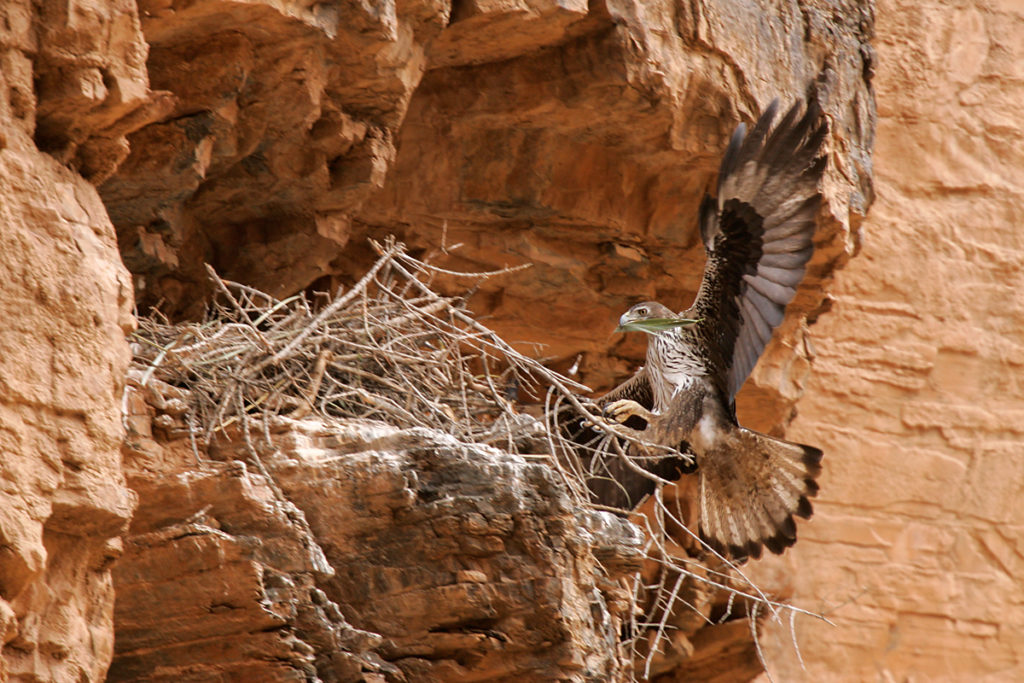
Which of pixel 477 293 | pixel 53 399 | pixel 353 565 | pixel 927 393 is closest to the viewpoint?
pixel 53 399

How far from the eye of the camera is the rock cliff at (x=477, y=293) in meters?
2.83

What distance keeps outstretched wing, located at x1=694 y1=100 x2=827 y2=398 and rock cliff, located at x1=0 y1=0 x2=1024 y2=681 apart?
27 cm

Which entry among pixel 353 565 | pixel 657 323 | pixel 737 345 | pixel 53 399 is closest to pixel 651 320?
pixel 657 323

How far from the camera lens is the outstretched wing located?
4.69 m

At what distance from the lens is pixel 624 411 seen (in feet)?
16.4

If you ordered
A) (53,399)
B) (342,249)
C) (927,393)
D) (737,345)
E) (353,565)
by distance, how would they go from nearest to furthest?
1. (53,399)
2. (353,565)
3. (737,345)
4. (342,249)
5. (927,393)

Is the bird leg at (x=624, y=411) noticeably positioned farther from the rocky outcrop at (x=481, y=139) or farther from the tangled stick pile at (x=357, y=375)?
the rocky outcrop at (x=481, y=139)

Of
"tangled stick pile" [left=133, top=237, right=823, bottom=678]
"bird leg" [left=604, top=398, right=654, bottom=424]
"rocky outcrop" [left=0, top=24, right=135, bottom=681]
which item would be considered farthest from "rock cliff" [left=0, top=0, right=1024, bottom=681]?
"bird leg" [left=604, top=398, right=654, bottom=424]

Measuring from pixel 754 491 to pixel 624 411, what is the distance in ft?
1.85

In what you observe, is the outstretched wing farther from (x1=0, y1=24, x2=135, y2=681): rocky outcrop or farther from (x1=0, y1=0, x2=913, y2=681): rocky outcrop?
(x1=0, y1=24, x2=135, y2=681): rocky outcrop

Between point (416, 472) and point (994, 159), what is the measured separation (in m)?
5.35

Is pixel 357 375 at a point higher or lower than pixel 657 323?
lower

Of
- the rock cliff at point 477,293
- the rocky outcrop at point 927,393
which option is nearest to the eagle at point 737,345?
the rock cliff at point 477,293

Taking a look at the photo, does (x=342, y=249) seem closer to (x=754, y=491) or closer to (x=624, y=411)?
(x=624, y=411)
